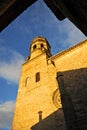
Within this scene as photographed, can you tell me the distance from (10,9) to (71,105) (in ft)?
28.9

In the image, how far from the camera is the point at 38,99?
13.4 meters

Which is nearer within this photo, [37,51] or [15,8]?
[15,8]

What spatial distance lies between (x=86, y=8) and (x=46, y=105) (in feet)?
37.8

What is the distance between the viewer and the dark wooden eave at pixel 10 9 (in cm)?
157

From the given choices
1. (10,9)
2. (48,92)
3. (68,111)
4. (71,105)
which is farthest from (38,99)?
(10,9)

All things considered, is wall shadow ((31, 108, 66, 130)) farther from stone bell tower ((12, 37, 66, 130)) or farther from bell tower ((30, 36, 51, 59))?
bell tower ((30, 36, 51, 59))

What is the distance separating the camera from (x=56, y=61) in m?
14.9

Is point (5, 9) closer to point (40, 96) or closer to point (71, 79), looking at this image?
point (71, 79)

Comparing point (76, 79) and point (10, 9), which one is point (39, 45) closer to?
point (76, 79)

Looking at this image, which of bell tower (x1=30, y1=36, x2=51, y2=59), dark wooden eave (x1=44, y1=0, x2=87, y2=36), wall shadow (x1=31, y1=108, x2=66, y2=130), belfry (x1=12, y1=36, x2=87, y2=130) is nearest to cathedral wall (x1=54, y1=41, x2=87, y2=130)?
belfry (x1=12, y1=36, x2=87, y2=130)

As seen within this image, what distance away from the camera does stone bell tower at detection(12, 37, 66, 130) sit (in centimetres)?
1156

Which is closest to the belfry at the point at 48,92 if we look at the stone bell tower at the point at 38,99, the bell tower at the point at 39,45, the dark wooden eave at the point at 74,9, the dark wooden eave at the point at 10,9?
the stone bell tower at the point at 38,99

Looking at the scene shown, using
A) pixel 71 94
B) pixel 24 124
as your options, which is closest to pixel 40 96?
pixel 24 124

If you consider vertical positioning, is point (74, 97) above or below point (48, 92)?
below
